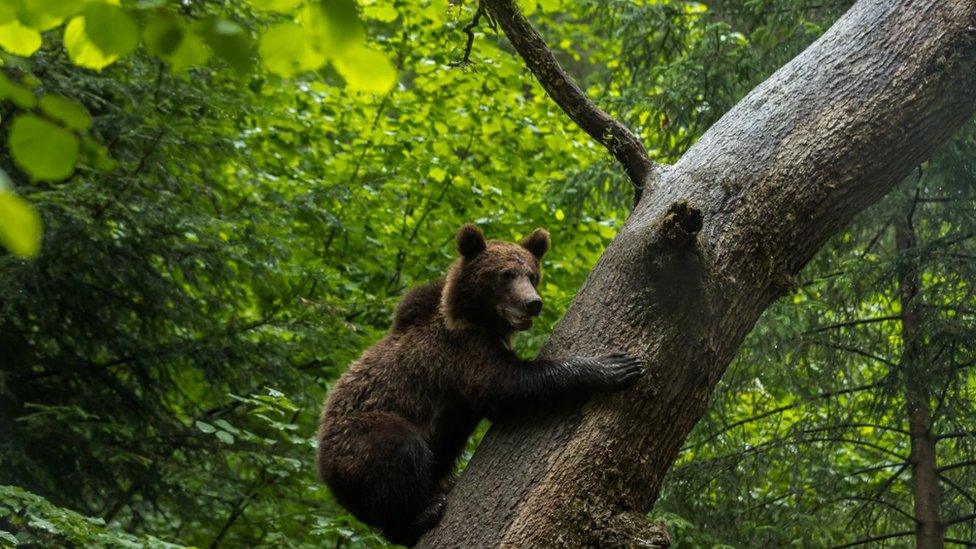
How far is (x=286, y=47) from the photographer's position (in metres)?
1.77

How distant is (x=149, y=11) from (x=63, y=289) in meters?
7.09

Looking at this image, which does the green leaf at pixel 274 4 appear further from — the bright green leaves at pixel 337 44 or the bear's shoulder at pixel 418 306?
the bear's shoulder at pixel 418 306

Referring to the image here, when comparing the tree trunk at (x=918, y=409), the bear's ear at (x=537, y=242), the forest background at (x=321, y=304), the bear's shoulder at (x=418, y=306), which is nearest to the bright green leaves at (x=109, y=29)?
the bear's shoulder at (x=418, y=306)

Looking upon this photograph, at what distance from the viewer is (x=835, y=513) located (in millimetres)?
9273

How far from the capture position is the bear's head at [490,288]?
5465mm

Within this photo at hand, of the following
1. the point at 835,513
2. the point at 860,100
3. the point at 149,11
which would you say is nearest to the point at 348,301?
the point at 835,513

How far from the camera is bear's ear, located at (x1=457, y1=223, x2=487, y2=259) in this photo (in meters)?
5.83

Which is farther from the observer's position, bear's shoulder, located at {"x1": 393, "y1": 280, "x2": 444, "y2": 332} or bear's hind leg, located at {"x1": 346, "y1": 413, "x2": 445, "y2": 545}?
bear's shoulder, located at {"x1": 393, "y1": 280, "x2": 444, "y2": 332}

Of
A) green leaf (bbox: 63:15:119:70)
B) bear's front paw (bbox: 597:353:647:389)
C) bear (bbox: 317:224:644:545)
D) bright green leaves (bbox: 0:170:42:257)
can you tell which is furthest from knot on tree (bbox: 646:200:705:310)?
bright green leaves (bbox: 0:170:42:257)

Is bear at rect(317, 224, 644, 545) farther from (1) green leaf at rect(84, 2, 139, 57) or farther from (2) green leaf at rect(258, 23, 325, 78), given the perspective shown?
(1) green leaf at rect(84, 2, 139, 57)

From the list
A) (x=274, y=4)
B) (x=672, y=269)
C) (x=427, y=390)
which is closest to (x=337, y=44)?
(x=274, y=4)

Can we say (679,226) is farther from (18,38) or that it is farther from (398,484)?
(18,38)

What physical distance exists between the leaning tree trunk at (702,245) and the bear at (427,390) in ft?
1.60

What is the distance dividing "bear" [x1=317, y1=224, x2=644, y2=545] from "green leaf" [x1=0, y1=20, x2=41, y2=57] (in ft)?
8.69
